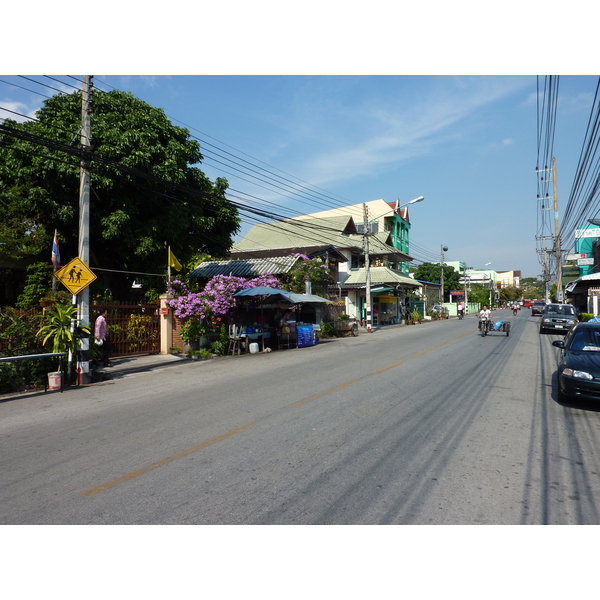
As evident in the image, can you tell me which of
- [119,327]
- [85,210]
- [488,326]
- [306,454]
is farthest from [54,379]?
[488,326]

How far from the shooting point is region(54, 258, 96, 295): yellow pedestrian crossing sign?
11656 millimetres

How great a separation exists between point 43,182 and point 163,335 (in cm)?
713

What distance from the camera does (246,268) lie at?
22.8m

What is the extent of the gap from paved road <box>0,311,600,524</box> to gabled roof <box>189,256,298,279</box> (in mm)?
12110

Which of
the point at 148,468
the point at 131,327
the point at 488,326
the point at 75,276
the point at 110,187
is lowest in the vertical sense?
the point at 148,468

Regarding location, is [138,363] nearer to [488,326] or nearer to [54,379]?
[54,379]

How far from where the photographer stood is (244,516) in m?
3.80

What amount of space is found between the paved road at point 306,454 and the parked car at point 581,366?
368mm

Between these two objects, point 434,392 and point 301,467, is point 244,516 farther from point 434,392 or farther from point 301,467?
point 434,392

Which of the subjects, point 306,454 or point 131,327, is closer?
point 306,454

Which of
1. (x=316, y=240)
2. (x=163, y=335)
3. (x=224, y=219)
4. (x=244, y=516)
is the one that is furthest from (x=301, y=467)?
(x=316, y=240)

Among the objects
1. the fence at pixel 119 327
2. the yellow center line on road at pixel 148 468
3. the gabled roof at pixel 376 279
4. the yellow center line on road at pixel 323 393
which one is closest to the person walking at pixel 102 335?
the fence at pixel 119 327

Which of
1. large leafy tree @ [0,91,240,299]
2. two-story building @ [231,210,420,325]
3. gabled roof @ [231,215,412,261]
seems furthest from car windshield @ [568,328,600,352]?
gabled roof @ [231,215,412,261]

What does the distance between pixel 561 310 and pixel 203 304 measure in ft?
68.5
